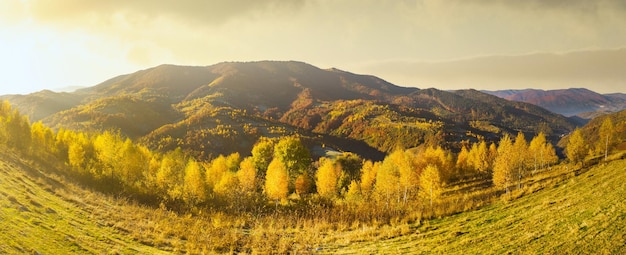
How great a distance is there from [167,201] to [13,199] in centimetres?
3254

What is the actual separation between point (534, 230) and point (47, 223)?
31.1 m

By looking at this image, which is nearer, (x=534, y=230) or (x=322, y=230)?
(x=534, y=230)

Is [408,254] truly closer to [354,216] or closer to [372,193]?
[354,216]

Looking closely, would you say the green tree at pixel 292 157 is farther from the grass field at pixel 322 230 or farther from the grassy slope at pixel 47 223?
the grassy slope at pixel 47 223

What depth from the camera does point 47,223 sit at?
2108 cm

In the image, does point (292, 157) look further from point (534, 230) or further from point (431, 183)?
point (534, 230)

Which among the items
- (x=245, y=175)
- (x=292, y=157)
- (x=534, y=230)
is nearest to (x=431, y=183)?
(x=534, y=230)

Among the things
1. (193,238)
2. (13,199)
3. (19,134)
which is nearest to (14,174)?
(13,199)

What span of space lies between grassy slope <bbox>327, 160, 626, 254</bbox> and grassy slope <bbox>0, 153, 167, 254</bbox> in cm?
1804

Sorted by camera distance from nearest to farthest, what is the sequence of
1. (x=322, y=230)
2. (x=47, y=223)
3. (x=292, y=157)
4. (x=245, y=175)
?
(x=47, y=223) → (x=322, y=230) → (x=245, y=175) → (x=292, y=157)

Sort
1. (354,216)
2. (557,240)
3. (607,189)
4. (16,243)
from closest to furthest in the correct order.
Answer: (16,243)
(557,240)
(607,189)
(354,216)

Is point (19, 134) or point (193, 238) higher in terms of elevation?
point (19, 134)

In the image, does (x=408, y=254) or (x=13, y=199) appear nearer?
(x=13, y=199)

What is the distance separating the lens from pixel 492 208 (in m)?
35.3
